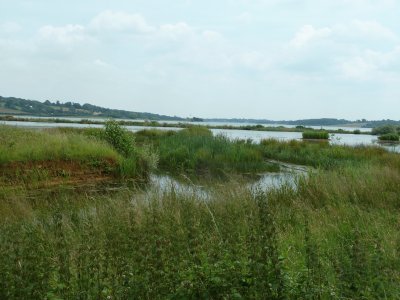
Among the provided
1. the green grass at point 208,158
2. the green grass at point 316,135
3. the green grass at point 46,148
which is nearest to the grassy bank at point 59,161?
the green grass at point 46,148

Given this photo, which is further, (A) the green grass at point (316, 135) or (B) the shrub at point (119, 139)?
(A) the green grass at point (316, 135)

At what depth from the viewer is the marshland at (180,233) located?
3586 mm

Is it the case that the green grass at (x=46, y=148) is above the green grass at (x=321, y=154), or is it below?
above

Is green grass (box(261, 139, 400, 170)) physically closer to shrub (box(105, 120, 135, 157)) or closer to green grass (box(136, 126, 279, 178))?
green grass (box(136, 126, 279, 178))

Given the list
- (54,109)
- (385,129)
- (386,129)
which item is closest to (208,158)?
(386,129)

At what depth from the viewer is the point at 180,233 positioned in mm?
5621

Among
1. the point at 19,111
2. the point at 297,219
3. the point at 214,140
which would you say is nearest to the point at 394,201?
the point at 297,219

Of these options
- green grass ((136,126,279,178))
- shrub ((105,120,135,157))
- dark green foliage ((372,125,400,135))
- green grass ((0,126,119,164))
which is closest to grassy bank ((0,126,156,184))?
green grass ((0,126,119,164))

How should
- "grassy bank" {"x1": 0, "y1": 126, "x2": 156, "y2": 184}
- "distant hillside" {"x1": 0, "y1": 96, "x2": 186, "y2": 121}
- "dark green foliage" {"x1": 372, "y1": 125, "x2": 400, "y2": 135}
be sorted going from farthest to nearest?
"distant hillside" {"x1": 0, "y1": 96, "x2": 186, "y2": 121}, "dark green foliage" {"x1": 372, "y1": 125, "x2": 400, "y2": 135}, "grassy bank" {"x1": 0, "y1": 126, "x2": 156, "y2": 184}

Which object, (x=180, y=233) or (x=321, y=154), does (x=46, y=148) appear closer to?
(x=180, y=233)

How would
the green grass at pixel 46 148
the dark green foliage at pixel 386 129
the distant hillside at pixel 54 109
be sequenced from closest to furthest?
the green grass at pixel 46 148, the dark green foliage at pixel 386 129, the distant hillside at pixel 54 109

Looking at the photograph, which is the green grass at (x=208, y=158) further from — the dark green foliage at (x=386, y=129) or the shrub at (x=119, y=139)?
the dark green foliage at (x=386, y=129)

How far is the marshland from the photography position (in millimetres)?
3586

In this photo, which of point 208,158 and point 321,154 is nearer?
point 208,158
